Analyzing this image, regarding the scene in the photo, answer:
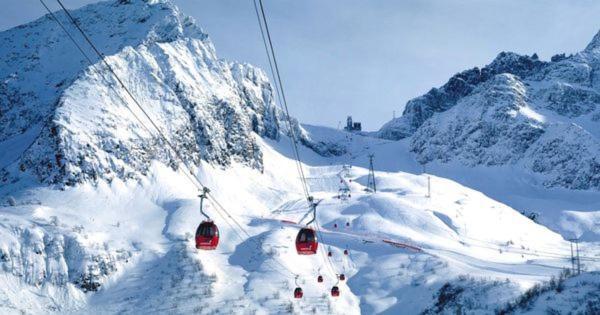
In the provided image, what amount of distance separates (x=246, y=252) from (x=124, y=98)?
51.7 m

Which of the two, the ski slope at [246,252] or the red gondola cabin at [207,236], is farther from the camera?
the ski slope at [246,252]

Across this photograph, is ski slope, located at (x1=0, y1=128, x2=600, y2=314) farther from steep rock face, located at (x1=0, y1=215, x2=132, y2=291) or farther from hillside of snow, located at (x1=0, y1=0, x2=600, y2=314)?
hillside of snow, located at (x1=0, y1=0, x2=600, y2=314)

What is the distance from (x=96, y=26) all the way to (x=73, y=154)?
86.8 m

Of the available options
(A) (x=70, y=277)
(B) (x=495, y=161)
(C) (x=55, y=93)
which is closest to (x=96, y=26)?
(C) (x=55, y=93)

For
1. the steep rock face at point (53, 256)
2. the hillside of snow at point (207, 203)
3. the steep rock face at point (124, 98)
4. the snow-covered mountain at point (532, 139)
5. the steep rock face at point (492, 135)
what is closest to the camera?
the hillside of snow at point (207, 203)

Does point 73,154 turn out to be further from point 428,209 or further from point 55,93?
point 428,209

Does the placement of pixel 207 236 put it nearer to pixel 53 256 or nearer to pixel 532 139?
pixel 53 256

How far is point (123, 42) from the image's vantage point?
148 meters

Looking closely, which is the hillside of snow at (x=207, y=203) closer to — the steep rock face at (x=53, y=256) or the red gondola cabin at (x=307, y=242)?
the steep rock face at (x=53, y=256)

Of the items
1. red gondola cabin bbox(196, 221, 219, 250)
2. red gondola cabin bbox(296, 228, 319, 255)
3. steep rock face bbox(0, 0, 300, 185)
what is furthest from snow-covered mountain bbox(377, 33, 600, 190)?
red gondola cabin bbox(196, 221, 219, 250)

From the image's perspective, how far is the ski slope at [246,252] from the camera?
206 ft

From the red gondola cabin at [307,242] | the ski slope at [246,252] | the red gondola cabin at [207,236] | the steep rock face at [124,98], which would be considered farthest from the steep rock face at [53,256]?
the red gondola cabin at [307,242]

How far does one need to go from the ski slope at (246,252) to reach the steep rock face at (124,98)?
6.63 meters

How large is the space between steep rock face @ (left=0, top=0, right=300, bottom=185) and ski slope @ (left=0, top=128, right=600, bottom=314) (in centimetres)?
663
